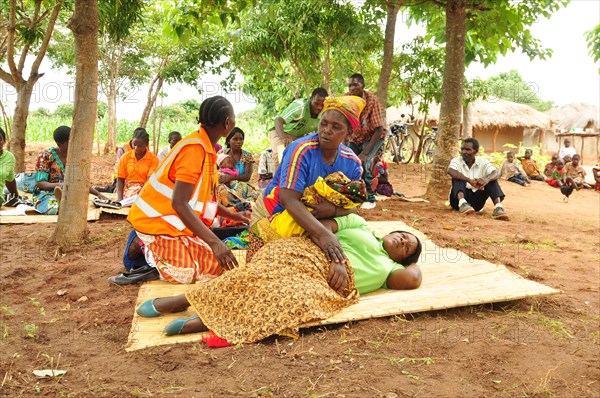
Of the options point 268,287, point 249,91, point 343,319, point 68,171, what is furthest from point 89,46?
point 249,91

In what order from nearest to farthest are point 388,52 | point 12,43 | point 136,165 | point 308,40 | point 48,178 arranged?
point 48,178 → point 136,165 → point 12,43 → point 388,52 → point 308,40

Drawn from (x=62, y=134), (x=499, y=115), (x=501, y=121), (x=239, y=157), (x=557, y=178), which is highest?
(x=499, y=115)

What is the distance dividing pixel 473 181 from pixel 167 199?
15.9 ft

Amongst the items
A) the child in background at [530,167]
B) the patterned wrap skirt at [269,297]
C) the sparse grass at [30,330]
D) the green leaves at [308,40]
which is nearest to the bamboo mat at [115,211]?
the sparse grass at [30,330]

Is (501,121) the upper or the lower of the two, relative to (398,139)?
upper

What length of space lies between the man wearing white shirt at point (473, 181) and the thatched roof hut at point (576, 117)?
1843 cm

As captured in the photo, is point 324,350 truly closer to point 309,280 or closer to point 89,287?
point 309,280

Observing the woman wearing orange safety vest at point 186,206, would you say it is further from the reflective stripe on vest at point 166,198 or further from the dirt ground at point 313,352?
the dirt ground at point 313,352

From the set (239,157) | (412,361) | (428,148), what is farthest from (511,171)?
(412,361)

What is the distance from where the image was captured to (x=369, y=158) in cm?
699

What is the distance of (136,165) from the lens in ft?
23.0

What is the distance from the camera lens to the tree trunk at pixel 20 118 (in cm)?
812

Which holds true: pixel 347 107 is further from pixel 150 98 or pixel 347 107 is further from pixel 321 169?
pixel 150 98

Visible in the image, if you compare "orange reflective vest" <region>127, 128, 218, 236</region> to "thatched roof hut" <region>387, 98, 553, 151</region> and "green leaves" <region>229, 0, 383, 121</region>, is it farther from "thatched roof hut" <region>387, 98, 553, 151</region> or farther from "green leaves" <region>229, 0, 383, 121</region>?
"thatched roof hut" <region>387, 98, 553, 151</region>
